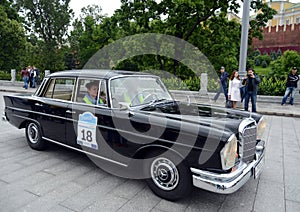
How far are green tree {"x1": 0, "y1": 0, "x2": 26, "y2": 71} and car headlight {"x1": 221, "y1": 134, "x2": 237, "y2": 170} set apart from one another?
30.6 meters

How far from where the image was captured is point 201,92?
47.2 feet

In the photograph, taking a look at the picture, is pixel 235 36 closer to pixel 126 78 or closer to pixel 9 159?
pixel 126 78

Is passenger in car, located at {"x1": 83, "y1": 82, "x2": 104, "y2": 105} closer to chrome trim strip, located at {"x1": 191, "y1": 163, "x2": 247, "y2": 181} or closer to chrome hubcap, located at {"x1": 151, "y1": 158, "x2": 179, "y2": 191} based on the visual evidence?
chrome hubcap, located at {"x1": 151, "y1": 158, "x2": 179, "y2": 191}

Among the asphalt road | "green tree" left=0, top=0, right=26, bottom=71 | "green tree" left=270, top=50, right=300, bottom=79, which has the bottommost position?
the asphalt road

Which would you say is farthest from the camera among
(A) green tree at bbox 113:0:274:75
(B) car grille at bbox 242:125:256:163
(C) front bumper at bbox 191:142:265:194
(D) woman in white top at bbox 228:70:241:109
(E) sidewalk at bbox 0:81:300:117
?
(A) green tree at bbox 113:0:274:75

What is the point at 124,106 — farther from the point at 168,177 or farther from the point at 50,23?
the point at 50,23

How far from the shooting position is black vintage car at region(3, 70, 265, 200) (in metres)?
2.71

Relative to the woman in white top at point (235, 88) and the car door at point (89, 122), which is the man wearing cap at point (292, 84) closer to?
the woman in white top at point (235, 88)

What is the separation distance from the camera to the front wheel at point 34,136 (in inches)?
181

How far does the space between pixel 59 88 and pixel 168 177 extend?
107 inches

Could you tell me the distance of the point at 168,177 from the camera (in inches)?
119

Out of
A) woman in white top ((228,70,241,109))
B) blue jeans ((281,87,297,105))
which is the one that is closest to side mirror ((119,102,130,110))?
woman in white top ((228,70,241,109))

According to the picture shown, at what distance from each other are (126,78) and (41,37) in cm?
3624

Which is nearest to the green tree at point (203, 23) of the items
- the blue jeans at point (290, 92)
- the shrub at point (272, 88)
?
the shrub at point (272, 88)
